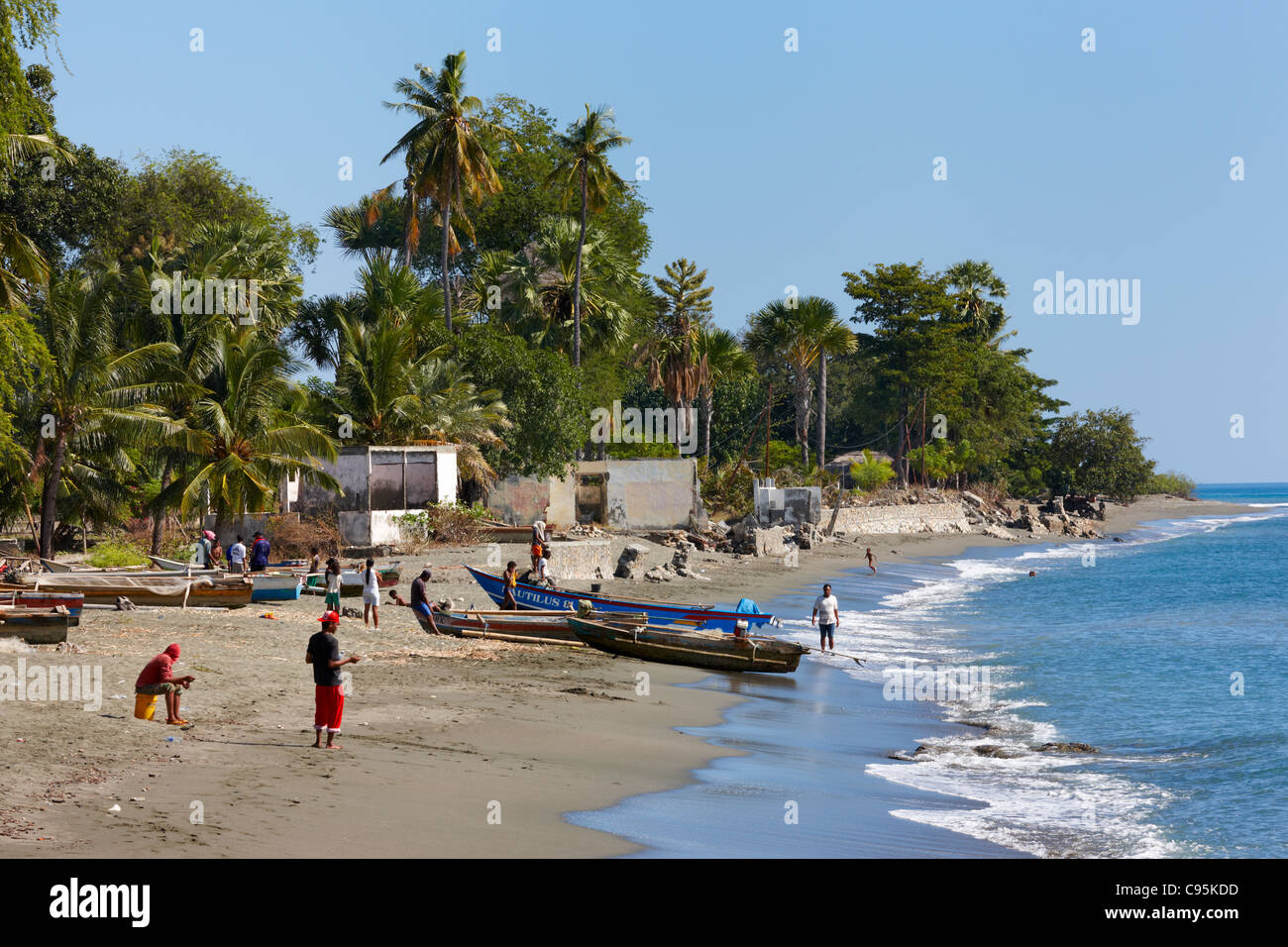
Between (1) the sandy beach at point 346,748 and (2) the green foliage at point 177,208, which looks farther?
(2) the green foliage at point 177,208

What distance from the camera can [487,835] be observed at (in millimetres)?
9906

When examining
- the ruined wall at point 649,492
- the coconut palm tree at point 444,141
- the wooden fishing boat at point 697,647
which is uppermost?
the coconut palm tree at point 444,141

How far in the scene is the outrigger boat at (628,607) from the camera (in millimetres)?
23625

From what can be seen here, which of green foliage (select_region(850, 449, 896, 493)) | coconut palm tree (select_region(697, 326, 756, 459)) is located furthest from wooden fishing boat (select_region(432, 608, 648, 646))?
green foliage (select_region(850, 449, 896, 493))

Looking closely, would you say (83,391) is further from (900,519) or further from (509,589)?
(900,519)

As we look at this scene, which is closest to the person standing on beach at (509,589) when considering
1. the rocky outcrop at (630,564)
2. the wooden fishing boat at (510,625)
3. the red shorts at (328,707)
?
the wooden fishing boat at (510,625)

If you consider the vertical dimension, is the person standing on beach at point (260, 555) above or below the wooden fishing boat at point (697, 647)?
above

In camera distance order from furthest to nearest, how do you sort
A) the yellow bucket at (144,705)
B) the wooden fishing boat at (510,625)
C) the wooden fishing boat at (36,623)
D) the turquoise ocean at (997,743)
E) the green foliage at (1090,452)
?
the green foliage at (1090,452) → the wooden fishing boat at (510,625) → the wooden fishing boat at (36,623) → the yellow bucket at (144,705) → the turquoise ocean at (997,743)

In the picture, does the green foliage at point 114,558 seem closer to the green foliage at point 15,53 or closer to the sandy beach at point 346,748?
the sandy beach at point 346,748

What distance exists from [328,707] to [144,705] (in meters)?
2.01

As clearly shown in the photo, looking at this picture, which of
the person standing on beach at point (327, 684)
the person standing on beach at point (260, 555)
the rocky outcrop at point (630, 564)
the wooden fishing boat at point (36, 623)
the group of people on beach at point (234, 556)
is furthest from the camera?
the rocky outcrop at point (630, 564)

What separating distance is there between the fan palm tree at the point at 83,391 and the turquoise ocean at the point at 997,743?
1711 cm

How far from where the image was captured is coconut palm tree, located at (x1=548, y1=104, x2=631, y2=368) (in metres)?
50.3
